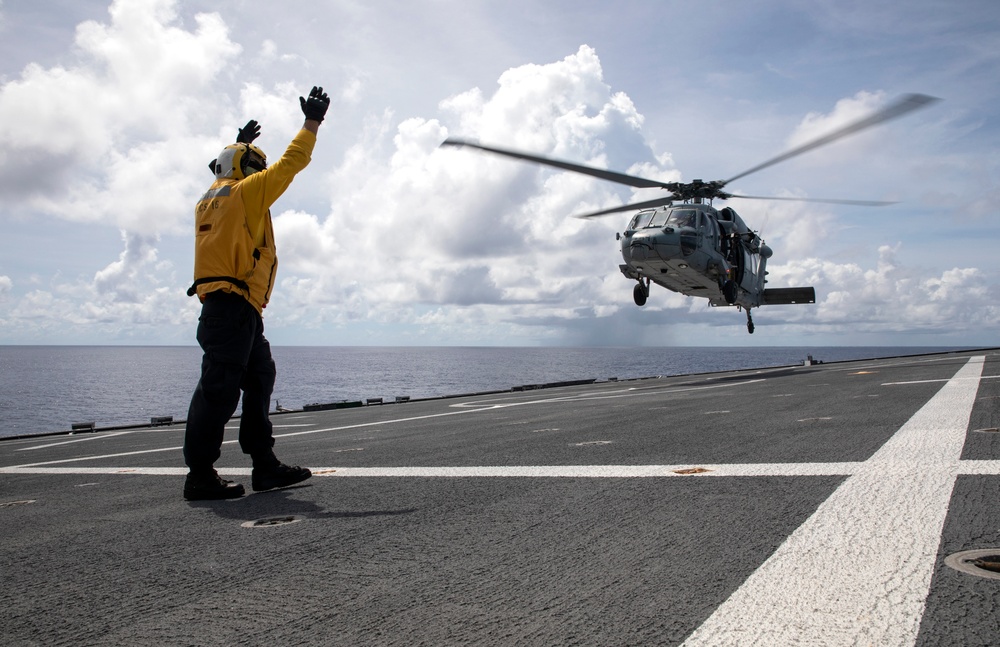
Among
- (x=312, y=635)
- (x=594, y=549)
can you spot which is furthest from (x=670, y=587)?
(x=312, y=635)

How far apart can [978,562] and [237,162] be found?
4603 mm

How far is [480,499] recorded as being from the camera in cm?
343

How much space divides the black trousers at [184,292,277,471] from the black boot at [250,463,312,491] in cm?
8

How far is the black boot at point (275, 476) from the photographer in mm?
4320

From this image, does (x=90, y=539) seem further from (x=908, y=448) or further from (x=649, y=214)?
(x=649, y=214)

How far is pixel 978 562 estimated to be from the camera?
2.01m


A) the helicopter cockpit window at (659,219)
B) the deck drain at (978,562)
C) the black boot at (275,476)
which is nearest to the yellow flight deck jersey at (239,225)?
the black boot at (275,476)

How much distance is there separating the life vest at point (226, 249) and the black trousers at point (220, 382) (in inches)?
3.3

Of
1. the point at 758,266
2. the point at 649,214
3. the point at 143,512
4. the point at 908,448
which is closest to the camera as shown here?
the point at 143,512

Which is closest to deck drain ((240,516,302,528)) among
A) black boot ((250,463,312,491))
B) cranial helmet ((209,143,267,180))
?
black boot ((250,463,312,491))

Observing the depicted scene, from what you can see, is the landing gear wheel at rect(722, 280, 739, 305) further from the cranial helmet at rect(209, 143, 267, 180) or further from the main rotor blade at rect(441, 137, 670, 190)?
the cranial helmet at rect(209, 143, 267, 180)

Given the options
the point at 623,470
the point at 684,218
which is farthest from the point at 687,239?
the point at 623,470

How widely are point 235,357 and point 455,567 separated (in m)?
2.62

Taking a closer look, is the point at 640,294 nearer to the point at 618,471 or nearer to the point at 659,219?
the point at 659,219
